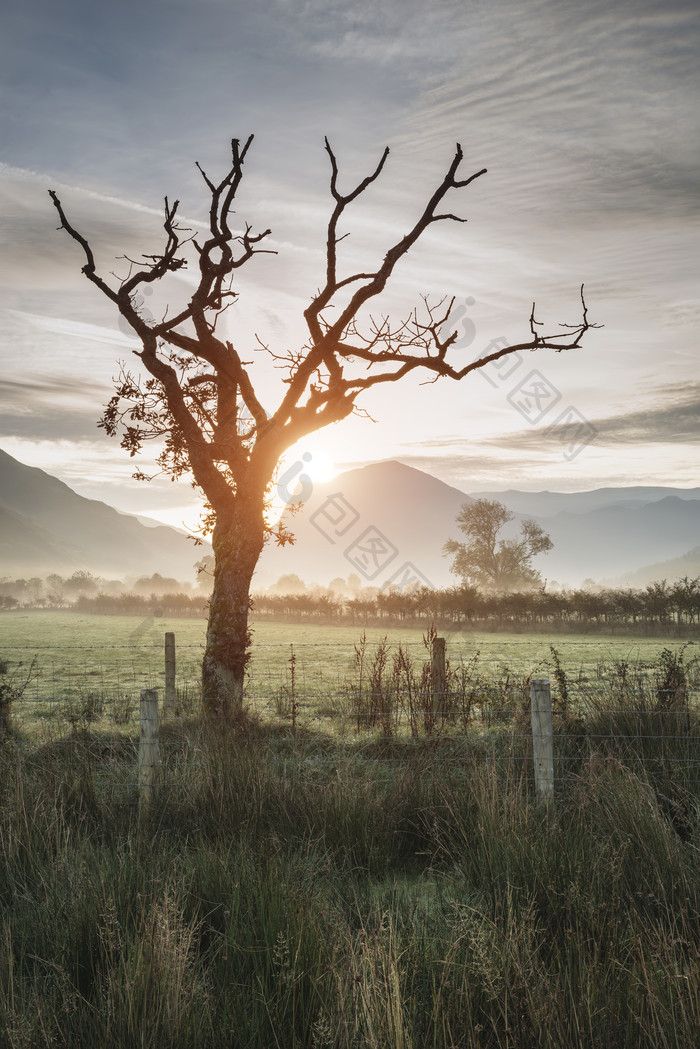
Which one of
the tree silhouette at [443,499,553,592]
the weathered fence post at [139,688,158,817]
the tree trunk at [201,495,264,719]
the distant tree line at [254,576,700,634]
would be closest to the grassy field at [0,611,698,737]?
the tree trunk at [201,495,264,719]

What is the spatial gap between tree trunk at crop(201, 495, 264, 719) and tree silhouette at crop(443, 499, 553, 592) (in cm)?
6231

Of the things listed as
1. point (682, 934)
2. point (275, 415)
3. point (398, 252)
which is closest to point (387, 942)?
point (682, 934)

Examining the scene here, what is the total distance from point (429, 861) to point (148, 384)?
31.7ft

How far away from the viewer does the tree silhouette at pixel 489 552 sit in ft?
238

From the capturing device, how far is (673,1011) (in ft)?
9.07

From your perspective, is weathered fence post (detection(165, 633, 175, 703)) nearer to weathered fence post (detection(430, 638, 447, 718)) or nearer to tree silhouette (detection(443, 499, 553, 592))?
weathered fence post (detection(430, 638, 447, 718))

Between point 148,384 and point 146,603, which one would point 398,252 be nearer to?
point 148,384

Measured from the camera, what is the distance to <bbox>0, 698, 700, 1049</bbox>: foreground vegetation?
288 centimetres

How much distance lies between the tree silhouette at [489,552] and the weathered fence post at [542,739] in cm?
6696

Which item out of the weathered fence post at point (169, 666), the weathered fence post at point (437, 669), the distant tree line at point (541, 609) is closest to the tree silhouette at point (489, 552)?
the distant tree line at point (541, 609)

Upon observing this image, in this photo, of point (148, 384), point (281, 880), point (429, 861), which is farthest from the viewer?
point (148, 384)

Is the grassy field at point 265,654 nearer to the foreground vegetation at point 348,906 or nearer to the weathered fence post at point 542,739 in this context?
the weathered fence post at point 542,739

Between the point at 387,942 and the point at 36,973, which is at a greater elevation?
the point at 387,942

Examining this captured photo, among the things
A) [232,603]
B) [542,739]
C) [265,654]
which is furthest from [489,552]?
[542,739]
